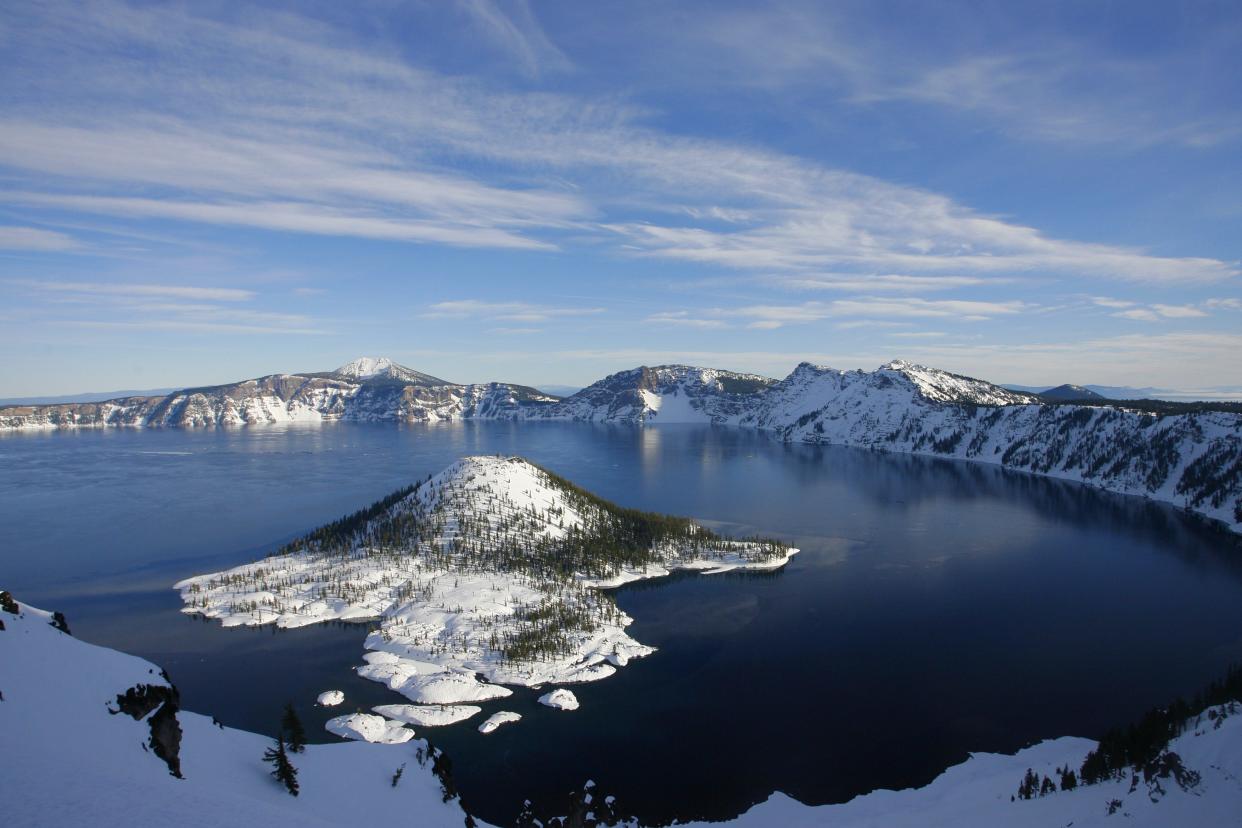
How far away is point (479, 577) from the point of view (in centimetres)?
9206

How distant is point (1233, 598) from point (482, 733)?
100285 millimetres

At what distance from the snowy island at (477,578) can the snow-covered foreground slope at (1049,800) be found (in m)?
25.3

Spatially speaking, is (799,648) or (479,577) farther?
(479,577)

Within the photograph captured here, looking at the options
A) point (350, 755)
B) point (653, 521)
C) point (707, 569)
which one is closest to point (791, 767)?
point (350, 755)

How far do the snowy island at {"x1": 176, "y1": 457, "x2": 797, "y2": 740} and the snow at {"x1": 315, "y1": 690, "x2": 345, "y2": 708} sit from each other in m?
4.36

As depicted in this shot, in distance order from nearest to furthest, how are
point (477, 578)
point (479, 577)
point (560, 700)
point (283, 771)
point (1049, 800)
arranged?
1. point (283, 771)
2. point (1049, 800)
3. point (560, 700)
4. point (477, 578)
5. point (479, 577)

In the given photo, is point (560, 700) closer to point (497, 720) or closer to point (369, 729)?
point (497, 720)

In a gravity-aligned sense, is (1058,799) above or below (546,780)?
above

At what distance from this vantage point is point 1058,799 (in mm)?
37219

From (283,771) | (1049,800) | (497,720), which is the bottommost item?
(497,720)

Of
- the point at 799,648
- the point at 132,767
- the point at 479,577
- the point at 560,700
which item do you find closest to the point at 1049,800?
the point at 799,648

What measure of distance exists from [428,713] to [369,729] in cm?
492

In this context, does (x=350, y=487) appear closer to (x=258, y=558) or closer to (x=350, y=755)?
(x=258, y=558)

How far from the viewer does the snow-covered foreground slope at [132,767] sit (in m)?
17.8
